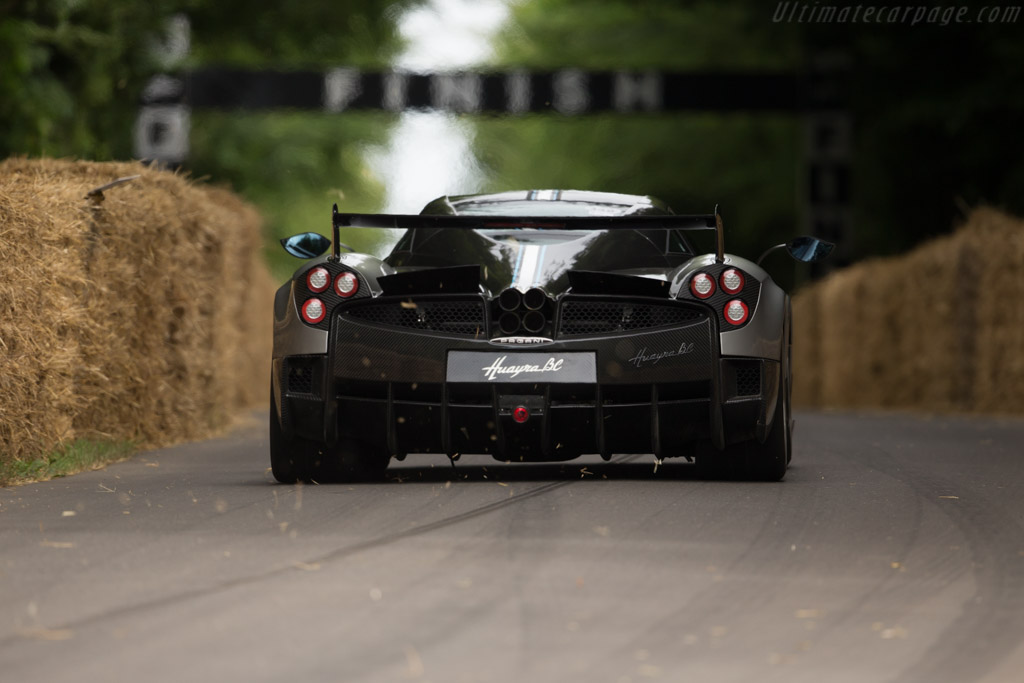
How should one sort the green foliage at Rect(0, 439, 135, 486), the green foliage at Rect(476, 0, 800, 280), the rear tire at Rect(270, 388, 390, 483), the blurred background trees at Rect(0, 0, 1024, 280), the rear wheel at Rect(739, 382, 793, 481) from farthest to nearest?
the green foliage at Rect(476, 0, 800, 280), the blurred background trees at Rect(0, 0, 1024, 280), the green foliage at Rect(0, 439, 135, 486), the rear tire at Rect(270, 388, 390, 483), the rear wheel at Rect(739, 382, 793, 481)

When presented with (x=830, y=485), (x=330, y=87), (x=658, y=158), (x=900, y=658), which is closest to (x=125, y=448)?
(x=830, y=485)

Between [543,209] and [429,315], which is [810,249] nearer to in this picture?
[543,209]

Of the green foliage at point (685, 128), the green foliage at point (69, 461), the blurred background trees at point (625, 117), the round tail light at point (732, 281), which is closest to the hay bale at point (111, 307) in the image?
the green foliage at point (69, 461)

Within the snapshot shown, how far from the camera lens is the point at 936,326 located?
74.2ft

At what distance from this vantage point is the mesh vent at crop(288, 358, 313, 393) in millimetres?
8547

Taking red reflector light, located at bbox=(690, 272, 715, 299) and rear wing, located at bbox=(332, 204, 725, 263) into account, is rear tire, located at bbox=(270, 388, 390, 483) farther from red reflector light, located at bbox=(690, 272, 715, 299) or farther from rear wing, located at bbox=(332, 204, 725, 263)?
red reflector light, located at bbox=(690, 272, 715, 299)

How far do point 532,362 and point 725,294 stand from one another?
3.25 ft

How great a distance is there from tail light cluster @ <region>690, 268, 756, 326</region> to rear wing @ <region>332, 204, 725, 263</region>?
0.15 metres

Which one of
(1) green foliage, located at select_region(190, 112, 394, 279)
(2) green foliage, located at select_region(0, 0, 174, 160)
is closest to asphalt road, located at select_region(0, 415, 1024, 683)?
(2) green foliage, located at select_region(0, 0, 174, 160)

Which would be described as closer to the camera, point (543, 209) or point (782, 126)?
point (543, 209)

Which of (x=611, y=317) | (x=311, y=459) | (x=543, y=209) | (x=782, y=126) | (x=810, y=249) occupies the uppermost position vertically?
(x=782, y=126)


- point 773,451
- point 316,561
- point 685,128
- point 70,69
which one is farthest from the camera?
point 685,128

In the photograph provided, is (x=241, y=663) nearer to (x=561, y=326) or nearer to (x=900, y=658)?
(x=900, y=658)

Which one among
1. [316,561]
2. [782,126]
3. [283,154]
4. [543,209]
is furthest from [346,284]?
[782,126]
